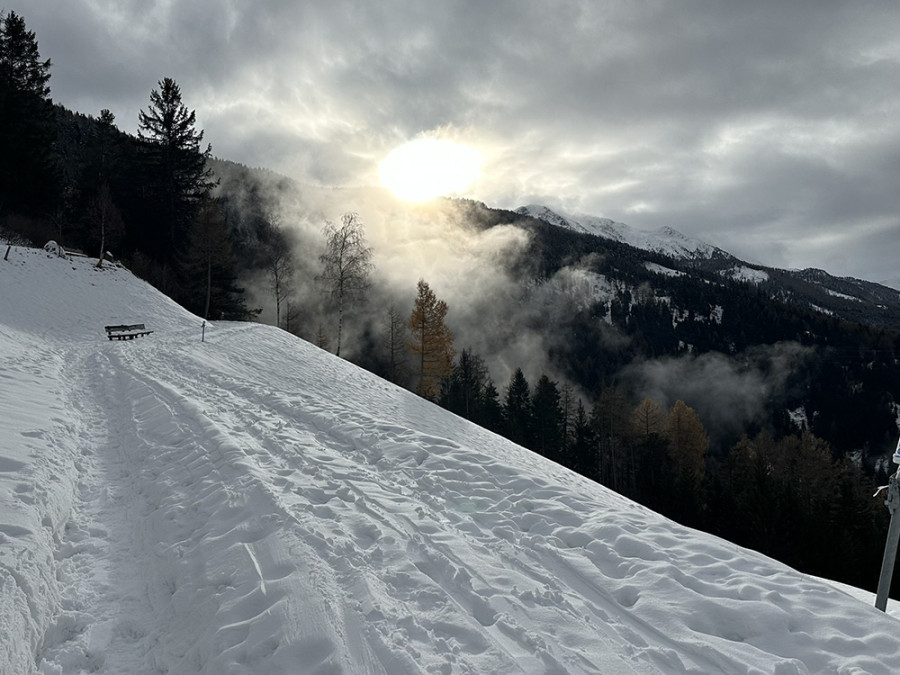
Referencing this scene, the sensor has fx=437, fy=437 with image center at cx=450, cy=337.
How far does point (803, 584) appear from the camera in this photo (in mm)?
5355

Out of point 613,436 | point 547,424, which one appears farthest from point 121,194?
point 613,436

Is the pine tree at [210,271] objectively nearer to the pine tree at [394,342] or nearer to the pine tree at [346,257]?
the pine tree at [346,257]

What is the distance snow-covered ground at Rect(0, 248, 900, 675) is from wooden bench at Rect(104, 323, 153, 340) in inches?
533

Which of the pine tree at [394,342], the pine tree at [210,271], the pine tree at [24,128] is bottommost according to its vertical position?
the pine tree at [394,342]

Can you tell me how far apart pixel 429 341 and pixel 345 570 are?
3038cm

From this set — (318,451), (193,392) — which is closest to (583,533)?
(318,451)

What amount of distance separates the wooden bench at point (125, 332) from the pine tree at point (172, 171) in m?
18.4

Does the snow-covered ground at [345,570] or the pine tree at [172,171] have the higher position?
the pine tree at [172,171]

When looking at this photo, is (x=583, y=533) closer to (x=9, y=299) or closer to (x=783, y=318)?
(x=9, y=299)

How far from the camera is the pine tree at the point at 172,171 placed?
3956cm

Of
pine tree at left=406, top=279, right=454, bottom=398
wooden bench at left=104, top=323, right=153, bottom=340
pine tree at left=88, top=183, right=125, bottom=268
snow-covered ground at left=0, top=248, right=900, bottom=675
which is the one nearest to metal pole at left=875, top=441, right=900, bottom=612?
snow-covered ground at left=0, top=248, right=900, bottom=675

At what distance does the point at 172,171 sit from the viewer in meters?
40.2

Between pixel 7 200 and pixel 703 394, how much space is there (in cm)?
15876

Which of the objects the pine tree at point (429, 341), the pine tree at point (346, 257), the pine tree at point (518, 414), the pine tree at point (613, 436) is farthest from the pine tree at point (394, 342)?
the pine tree at point (613, 436)
